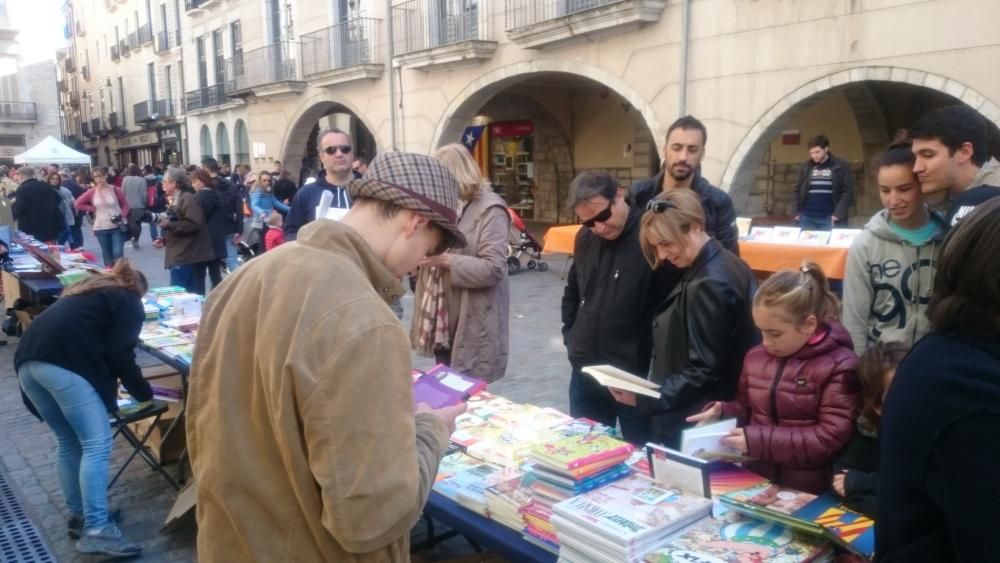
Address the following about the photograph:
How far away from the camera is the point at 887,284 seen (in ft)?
9.21

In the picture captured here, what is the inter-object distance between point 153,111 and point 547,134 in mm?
21450

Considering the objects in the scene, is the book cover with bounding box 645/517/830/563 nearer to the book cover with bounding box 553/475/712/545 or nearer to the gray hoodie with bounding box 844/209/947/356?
the book cover with bounding box 553/475/712/545

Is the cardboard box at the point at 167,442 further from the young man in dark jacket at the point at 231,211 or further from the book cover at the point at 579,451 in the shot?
the young man in dark jacket at the point at 231,211

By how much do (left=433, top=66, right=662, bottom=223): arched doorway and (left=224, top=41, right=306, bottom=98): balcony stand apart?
497 centimetres

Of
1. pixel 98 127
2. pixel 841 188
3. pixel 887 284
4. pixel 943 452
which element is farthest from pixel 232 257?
pixel 98 127

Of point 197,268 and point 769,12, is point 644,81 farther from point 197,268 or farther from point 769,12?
point 197,268

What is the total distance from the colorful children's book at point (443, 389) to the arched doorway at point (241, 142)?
2172 cm

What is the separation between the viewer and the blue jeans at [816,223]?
28.1 feet

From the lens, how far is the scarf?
11.4 ft

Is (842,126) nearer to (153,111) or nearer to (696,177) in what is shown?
(696,177)

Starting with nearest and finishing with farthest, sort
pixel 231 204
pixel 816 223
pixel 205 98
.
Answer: pixel 816 223
pixel 231 204
pixel 205 98

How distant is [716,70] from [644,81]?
1165 mm

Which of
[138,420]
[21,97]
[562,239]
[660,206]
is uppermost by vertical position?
[21,97]

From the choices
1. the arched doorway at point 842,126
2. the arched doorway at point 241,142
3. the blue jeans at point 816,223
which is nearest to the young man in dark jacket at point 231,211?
the arched doorway at point 842,126
